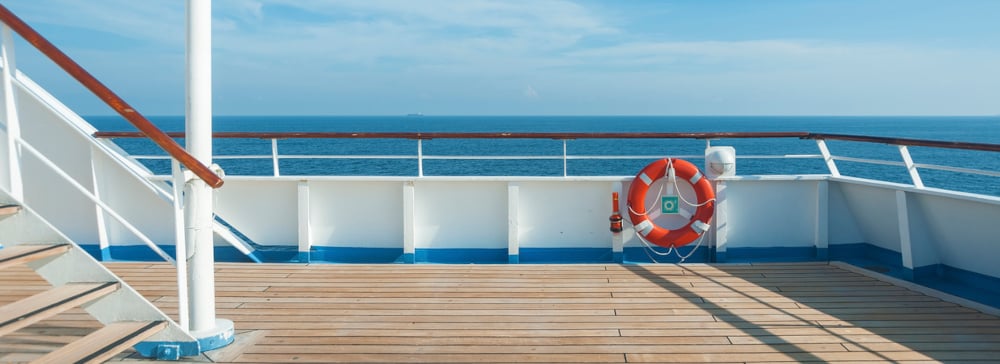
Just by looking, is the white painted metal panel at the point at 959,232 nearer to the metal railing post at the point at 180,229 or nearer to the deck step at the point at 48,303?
the metal railing post at the point at 180,229

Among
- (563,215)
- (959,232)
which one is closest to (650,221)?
(563,215)

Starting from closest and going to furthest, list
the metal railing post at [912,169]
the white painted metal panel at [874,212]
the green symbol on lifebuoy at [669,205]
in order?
the metal railing post at [912,169] → the white painted metal panel at [874,212] → the green symbol on lifebuoy at [669,205]

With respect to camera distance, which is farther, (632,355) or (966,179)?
(966,179)

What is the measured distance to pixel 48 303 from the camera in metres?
1.76

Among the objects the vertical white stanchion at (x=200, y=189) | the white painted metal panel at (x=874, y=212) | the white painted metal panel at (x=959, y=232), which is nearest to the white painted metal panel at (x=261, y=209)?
the vertical white stanchion at (x=200, y=189)

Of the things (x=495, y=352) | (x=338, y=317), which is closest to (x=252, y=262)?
(x=338, y=317)

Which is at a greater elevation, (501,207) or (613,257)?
(501,207)

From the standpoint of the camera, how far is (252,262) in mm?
3521

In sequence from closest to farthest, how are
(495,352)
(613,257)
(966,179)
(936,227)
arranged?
(495,352), (936,227), (613,257), (966,179)

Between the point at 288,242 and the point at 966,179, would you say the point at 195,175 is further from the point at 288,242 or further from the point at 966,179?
the point at 966,179

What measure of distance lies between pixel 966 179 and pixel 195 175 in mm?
25725

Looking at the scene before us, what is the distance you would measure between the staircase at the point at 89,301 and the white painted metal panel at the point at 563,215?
6.38ft

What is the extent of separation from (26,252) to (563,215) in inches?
96.0

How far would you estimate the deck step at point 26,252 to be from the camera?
5.72ft
